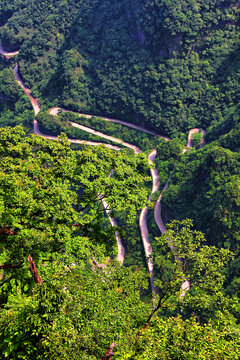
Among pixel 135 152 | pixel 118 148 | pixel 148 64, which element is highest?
pixel 148 64

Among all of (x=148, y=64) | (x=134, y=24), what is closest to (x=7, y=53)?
(x=134, y=24)

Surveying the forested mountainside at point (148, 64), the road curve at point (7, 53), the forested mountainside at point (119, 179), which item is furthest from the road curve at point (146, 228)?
the road curve at point (7, 53)

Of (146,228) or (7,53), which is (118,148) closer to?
(146,228)

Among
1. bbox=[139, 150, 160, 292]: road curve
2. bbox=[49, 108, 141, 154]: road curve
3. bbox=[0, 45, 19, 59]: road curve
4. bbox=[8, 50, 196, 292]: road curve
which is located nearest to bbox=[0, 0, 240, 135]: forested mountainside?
bbox=[8, 50, 196, 292]: road curve

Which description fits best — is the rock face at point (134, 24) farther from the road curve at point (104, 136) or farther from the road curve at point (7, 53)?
the road curve at point (7, 53)

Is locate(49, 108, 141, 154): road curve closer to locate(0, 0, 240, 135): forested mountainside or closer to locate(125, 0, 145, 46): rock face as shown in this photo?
locate(0, 0, 240, 135): forested mountainside

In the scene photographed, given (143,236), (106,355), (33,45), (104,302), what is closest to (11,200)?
(104,302)

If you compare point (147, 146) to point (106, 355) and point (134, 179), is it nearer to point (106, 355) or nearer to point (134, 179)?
point (134, 179)
